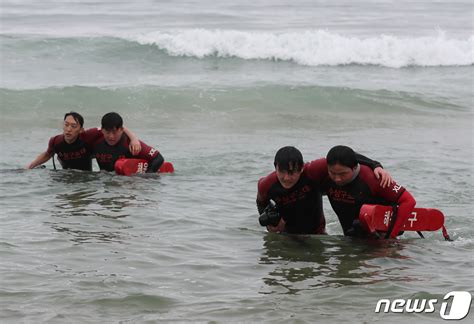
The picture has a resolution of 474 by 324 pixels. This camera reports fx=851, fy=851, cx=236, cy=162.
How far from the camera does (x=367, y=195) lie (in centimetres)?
778

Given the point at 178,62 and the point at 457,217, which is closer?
the point at 457,217

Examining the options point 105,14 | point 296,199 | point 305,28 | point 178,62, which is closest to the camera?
point 296,199

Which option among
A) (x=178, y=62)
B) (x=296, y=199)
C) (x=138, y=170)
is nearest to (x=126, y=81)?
(x=178, y=62)

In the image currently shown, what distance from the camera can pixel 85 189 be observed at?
10.6 meters

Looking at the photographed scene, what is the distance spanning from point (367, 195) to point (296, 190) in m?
0.65

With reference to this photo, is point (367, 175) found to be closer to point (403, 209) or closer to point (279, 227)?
point (403, 209)

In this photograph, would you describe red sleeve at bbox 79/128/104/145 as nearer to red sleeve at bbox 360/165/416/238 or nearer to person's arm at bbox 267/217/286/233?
person's arm at bbox 267/217/286/233

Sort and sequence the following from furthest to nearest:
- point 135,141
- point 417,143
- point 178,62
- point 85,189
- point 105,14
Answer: point 105,14 < point 178,62 < point 417,143 < point 135,141 < point 85,189

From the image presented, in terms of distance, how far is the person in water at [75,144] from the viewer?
11320mm

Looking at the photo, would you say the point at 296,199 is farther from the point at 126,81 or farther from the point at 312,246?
the point at 126,81

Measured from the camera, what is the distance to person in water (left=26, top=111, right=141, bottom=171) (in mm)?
11320

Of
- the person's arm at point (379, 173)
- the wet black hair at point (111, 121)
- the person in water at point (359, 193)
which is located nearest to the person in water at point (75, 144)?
the wet black hair at point (111, 121)

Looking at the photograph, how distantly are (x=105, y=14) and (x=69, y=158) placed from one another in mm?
21137

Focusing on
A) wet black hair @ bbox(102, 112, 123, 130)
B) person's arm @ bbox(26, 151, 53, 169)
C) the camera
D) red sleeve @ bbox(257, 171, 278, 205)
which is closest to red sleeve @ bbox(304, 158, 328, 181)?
red sleeve @ bbox(257, 171, 278, 205)
